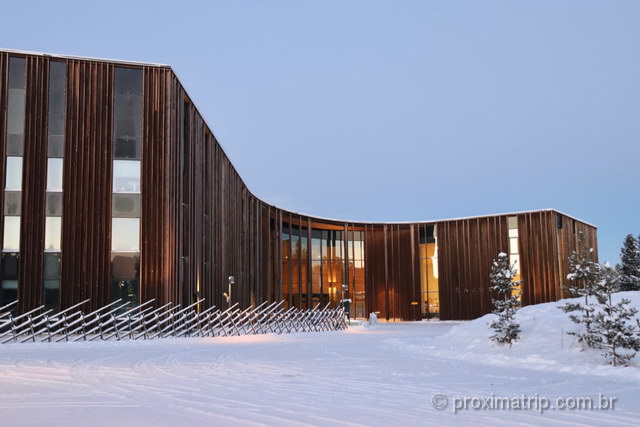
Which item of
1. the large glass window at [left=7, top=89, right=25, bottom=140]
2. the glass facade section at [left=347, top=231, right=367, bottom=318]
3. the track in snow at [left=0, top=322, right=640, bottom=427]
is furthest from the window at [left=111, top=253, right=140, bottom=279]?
the glass facade section at [left=347, top=231, right=367, bottom=318]

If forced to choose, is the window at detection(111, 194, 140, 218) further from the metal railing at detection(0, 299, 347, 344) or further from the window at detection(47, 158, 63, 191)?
the metal railing at detection(0, 299, 347, 344)

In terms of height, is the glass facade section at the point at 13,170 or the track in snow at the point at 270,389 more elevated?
the glass facade section at the point at 13,170

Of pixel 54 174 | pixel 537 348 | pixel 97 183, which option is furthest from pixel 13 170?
pixel 537 348

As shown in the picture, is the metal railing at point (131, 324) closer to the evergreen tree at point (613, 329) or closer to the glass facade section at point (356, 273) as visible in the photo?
the evergreen tree at point (613, 329)

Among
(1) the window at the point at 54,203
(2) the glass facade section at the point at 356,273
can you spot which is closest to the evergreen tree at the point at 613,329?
(1) the window at the point at 54,203

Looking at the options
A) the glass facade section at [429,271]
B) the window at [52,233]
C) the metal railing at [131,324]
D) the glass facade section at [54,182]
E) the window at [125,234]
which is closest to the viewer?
the metal railing at [131,324]

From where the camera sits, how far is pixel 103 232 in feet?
82.4

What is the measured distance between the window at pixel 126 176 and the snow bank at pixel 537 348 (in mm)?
12755

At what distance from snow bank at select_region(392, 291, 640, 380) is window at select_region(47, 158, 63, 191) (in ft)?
47.9

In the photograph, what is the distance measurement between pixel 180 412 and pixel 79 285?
62.1 ft

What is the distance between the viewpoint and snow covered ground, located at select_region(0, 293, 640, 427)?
22.7 ft

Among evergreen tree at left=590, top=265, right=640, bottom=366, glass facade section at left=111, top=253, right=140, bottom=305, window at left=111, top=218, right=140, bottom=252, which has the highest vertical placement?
window at left=111, top=218, right=140, bottom=252

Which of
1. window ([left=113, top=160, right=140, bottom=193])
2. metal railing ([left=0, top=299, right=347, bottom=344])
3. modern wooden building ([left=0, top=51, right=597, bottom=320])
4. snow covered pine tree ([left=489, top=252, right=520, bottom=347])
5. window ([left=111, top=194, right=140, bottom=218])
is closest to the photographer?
snow covered pine tree ([left=489, top=252, right=520, bottom=347])

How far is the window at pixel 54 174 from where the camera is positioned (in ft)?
82.3
